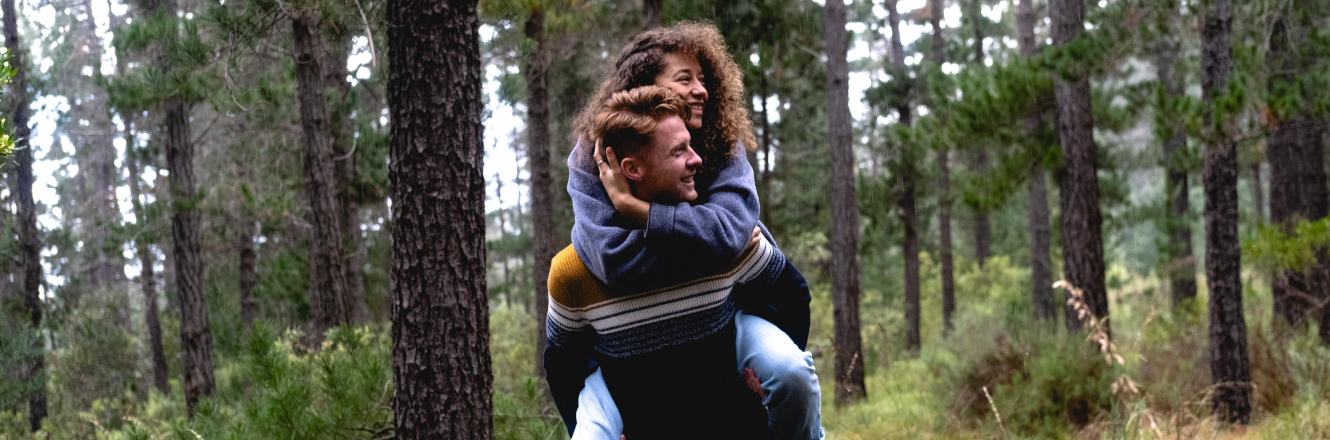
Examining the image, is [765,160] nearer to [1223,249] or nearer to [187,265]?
[1223,249]

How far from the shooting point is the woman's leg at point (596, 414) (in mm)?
1834

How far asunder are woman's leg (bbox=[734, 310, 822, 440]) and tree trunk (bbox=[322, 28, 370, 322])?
32.5 ft

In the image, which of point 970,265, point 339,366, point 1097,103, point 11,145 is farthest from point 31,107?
point 970,265

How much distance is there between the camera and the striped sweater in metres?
1.81

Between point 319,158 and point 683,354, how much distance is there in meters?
7.83

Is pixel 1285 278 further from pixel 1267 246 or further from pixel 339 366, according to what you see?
pixel 339 366

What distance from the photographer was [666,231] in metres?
1.64

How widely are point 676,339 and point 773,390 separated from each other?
9.9 inches

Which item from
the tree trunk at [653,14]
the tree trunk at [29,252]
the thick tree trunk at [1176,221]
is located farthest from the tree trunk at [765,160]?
the tree trunk at [29,252]

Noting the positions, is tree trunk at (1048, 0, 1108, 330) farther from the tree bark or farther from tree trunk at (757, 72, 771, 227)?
the tree bark

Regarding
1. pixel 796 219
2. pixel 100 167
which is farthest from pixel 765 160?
pixel 100 167

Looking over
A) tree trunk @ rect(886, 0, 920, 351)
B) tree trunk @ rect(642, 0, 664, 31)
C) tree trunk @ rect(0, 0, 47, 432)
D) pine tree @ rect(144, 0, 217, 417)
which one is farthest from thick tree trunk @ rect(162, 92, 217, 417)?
tree trunk @ rect(886, 0, 920, 351)

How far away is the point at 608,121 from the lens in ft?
5.86

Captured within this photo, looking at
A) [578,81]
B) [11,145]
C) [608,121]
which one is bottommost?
[608,121]
